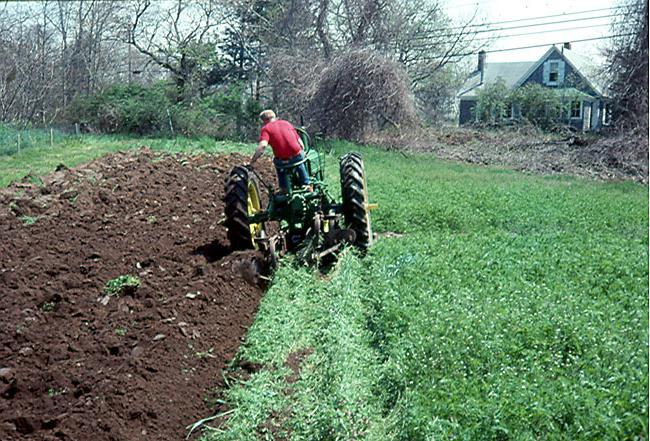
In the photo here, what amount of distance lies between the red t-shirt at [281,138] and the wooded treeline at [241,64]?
A: 17406mm

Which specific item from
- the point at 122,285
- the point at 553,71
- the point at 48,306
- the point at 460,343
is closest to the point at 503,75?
the point at 553,71

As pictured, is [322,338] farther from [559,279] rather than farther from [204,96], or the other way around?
[204,96]

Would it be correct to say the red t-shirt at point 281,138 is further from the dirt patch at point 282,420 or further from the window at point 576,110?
the window at point 576,110

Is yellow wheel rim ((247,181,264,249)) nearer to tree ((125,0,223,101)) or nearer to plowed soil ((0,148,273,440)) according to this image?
plowed soil ((0,148,273,440))

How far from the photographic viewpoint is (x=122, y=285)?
7.64 metres

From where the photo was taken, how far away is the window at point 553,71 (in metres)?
36.0

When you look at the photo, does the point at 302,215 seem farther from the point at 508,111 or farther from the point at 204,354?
the point at 508,111

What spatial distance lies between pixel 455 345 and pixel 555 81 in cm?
3304

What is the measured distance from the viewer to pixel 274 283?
8.33 meters

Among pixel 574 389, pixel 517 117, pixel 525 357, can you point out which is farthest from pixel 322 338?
pixel 517 117

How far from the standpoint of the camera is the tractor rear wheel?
8836 millimetres

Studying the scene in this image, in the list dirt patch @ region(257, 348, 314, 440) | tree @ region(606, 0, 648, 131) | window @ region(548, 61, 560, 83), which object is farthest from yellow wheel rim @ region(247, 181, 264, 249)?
window @ region(548, 61, 560, 83)

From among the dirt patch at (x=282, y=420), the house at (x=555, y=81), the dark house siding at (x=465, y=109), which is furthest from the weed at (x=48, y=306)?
the dark house siding at (x=465, y=109)

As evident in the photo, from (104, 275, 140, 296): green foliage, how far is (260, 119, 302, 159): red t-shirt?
7.44ft
